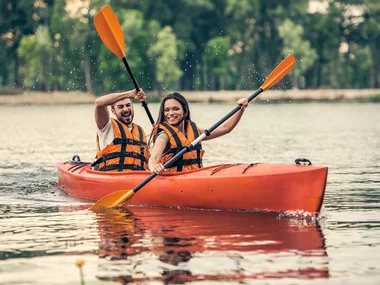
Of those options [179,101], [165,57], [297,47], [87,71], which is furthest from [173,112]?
[297,47]

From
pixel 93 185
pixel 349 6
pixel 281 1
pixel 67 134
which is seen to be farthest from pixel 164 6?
pixel 93 185

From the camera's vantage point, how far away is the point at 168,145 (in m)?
11.0

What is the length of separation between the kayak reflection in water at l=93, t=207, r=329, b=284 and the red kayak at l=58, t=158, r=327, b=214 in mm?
130

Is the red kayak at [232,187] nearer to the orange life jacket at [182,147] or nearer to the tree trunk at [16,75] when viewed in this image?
the orange life jacket at [182,147]

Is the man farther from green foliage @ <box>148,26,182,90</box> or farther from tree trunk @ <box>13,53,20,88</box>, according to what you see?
tree trunk @ <box>13,53,20,88</box>

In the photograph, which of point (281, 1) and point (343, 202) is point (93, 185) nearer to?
point (343, 202)

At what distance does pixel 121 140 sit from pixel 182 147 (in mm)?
956

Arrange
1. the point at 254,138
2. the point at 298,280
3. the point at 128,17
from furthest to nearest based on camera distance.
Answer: the point at 128,17, the point at 254,138, the point at 298,280

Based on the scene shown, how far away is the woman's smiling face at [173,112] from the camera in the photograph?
10633 millimetres

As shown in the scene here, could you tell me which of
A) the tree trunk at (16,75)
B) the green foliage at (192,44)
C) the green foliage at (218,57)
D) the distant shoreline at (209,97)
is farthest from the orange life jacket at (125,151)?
the tree trunk at (16,75)

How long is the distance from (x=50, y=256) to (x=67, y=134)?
22.0m

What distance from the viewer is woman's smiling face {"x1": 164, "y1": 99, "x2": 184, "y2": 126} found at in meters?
10.6

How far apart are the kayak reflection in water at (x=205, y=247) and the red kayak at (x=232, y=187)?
0.13 m

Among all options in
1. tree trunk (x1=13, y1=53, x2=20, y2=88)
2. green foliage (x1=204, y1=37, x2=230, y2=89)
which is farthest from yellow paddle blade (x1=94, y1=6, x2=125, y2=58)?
tree trunk (x1=13, y1=53, x2=20, y2=88)
